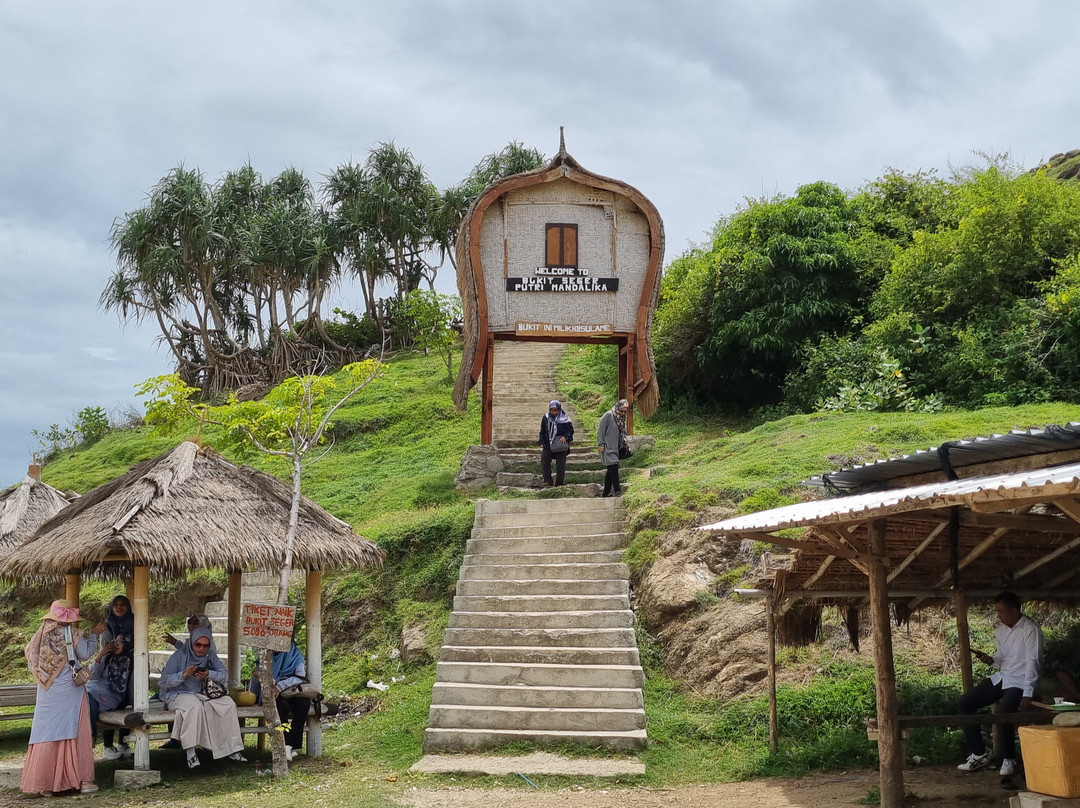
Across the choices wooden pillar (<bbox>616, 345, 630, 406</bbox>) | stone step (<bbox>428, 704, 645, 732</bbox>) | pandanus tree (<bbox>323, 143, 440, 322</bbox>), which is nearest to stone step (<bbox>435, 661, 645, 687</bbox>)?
stone step (<bbox>428, 704, 645, 732</bbox>)

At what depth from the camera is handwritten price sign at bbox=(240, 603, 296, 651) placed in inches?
347

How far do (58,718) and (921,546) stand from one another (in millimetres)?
7254

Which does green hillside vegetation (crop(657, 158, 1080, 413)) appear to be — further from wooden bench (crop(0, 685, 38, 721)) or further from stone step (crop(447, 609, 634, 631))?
wooden bench (crop(0, 685, 38, 721))

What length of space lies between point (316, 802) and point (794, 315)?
1486 cm

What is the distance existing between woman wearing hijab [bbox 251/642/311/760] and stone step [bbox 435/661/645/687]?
1443 millimetres

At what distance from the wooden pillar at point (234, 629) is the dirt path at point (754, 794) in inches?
136

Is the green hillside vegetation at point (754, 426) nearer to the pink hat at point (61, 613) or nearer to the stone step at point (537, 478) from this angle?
the stone step at point (537, 478)

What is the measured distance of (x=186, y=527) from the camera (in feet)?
30.5

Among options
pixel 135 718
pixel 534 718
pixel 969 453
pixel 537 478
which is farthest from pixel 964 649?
pixel 537 478

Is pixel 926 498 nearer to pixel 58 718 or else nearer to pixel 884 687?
pixel 884 687

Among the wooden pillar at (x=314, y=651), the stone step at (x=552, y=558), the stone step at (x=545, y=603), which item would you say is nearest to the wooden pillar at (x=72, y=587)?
the wooden pillar at (x=314, y=651)

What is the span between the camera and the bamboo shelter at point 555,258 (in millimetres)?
16391

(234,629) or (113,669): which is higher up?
(234,629)

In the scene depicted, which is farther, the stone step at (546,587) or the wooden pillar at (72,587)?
the stone step at (546,587)
